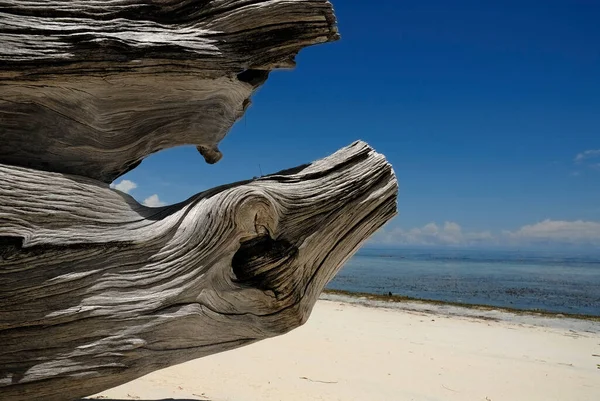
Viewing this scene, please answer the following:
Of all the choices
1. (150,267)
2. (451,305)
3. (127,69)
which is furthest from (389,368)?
(451,305)

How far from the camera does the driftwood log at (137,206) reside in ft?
9.10

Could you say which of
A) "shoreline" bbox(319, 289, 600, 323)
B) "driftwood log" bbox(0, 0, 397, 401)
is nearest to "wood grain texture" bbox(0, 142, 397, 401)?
"driftwood log" bbox(0, 0, 397, 401)

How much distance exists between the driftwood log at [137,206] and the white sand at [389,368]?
2.36 m

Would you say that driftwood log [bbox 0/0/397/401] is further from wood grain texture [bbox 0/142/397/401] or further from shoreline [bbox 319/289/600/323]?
shoreline [bbox 319/289/600/323]

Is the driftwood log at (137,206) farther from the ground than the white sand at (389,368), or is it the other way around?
the driftwood log at (137,206)

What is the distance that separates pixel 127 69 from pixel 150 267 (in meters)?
1.15

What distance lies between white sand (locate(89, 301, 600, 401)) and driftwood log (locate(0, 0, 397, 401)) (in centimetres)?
236

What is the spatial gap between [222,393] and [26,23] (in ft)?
13.7

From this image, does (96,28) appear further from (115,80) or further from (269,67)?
(269,67)

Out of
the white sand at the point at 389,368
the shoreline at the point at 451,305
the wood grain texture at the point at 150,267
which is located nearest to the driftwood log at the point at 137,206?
the wood grain texture at the point at 150,267

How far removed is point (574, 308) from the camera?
2519 centimetres

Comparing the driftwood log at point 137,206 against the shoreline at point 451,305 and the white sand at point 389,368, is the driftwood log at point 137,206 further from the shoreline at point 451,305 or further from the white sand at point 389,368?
the shoreline at point 451,305

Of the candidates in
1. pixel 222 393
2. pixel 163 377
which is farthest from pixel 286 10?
pixel 163 377

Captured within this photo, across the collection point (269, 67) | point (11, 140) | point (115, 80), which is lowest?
point (11, 140)
